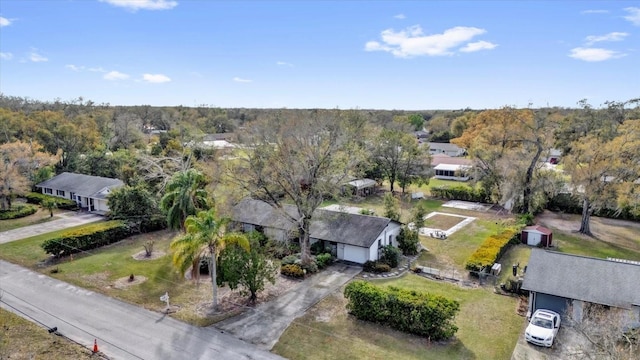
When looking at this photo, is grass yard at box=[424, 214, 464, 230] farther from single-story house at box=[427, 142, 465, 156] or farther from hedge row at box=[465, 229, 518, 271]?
single-story house at box=[427, 142, 465, 156]

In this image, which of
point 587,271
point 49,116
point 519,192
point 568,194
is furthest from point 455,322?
point 49,116

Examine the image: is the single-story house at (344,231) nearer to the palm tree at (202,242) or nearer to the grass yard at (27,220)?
the palm tree at (202,242)

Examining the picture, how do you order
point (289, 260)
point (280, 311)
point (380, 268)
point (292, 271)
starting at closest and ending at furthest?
point (280, 311) < point (292, 271) < point (380, 268) < point (289, 260)

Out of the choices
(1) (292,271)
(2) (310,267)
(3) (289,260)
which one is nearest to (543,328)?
(2) (310,267)

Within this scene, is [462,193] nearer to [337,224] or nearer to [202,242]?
[337,224]

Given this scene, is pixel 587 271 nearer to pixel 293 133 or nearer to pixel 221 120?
pixel 293 133
